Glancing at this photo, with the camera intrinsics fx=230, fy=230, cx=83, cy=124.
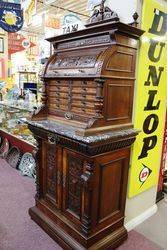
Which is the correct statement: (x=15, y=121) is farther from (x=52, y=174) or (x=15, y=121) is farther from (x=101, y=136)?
(x=101, y=136)

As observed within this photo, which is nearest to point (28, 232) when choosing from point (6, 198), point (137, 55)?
point (6, 198)

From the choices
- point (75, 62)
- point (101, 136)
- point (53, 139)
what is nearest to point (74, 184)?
point (53, 139)

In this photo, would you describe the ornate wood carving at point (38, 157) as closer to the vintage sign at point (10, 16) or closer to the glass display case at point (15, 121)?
the glass display case at point (15, 121)

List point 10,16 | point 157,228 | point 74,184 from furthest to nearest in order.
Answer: point 10,16, point 157,228, point 74,184

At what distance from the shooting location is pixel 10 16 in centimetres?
367

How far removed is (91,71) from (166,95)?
1.18m

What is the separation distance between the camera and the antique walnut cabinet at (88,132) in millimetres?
1844

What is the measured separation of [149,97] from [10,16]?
2693mm

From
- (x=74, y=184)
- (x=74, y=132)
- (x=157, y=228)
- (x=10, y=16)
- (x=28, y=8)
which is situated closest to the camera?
(x=74, y=132)

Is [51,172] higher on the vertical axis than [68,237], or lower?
higher

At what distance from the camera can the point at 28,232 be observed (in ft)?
8.13

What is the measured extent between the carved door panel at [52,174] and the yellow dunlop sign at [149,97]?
0.74 metres

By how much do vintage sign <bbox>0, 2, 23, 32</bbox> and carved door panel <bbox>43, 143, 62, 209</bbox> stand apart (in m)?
2.30

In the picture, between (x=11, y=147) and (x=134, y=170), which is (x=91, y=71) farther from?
(x=11, y=147)
